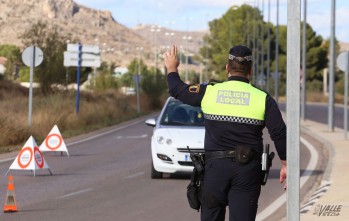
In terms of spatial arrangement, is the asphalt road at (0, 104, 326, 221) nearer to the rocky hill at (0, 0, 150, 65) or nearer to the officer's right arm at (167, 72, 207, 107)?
the officer's right arm at (167, 72, 207, 107)

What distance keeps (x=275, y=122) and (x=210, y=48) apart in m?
123

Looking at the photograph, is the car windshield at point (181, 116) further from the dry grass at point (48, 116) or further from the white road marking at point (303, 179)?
the dry grass at point (48, 116)

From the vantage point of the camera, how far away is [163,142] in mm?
18109

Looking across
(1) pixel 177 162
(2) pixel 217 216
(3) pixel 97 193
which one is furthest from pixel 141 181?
(2) pixel 217 216

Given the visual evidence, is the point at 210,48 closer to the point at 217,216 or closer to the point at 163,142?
the point at 163,142

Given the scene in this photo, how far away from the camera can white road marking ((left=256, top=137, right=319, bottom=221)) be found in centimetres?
1337

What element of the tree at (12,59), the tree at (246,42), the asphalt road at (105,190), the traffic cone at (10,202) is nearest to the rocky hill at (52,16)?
the tree at (12,59)

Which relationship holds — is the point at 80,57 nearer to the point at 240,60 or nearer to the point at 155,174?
the point at 155,174

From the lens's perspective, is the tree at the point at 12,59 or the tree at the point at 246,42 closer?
the tree at the point at 12,59

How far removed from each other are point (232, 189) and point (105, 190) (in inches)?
367

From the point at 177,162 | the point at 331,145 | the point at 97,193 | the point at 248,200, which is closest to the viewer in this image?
the point at 248,200

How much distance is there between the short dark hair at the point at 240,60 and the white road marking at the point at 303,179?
583 centimetres

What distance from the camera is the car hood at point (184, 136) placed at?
17.6 metres

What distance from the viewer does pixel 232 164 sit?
709 centimetres
